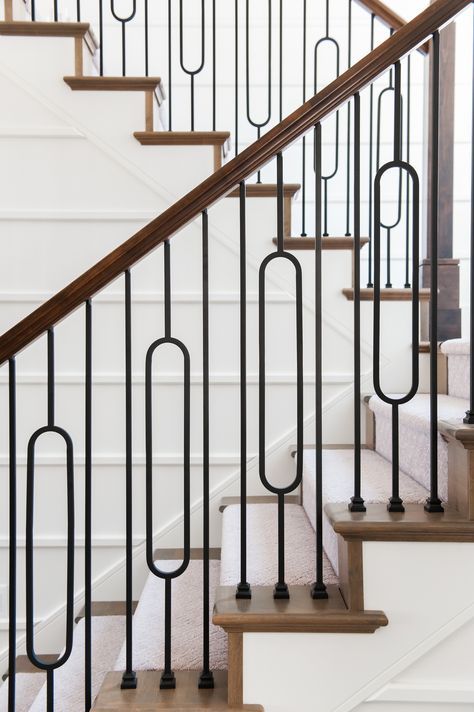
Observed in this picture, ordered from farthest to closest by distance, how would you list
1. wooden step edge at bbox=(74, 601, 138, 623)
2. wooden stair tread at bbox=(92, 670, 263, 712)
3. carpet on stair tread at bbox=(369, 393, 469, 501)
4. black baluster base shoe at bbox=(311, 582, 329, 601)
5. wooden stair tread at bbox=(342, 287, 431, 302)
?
wooden stair tread at bbox=(342, 287, 431, 302)
wooden step edge at bbox=(74, 601, 138, 623)
carpet on stair tread at bbox=(369, 393, 469, 501)
black baluster base shoe at bbox=(311, 582, 329, 601)
wooden stair tread at bbox=(92, 670, 263, 712)

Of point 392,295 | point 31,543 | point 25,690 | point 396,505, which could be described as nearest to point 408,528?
point 396,505

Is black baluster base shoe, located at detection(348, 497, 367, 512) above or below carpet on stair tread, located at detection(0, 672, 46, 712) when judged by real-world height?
above

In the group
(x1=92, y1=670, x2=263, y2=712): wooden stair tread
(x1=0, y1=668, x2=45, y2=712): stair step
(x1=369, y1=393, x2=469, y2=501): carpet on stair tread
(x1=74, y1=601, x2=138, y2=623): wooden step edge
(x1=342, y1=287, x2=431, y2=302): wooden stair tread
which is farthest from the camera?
(x1=342, y1=287, x2=431, y2=302): wooden stair tread

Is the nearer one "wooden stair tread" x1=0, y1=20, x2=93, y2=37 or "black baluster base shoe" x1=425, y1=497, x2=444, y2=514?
"black baluster base shoe" x1=425, y1=497, x2=444, y2=514

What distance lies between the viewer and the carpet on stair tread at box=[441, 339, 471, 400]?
2049 mm

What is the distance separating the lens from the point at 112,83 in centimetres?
251

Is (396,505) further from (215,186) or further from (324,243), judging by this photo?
(324,243)

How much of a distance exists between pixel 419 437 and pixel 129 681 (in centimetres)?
93

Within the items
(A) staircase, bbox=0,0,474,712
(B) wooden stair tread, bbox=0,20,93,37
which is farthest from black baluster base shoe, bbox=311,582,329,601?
(B) wooden stair tread, bbox=0,20,93,37

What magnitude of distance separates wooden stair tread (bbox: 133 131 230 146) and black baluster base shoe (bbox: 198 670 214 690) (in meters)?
1.94

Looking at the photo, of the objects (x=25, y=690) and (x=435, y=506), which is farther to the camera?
(x=25, y=690)

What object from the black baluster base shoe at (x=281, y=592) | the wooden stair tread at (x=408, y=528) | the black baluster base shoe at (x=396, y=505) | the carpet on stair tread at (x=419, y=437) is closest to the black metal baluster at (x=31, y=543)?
the black baluster base shoe at (x=281, y=592)

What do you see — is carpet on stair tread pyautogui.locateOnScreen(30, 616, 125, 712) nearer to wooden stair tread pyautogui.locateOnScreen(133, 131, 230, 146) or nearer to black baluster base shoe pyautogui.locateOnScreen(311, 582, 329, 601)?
black baluster base shoe pyautogui.locateOnScreen(311, 582, 329, 601)

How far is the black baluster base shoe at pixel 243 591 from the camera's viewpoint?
4.52ft
